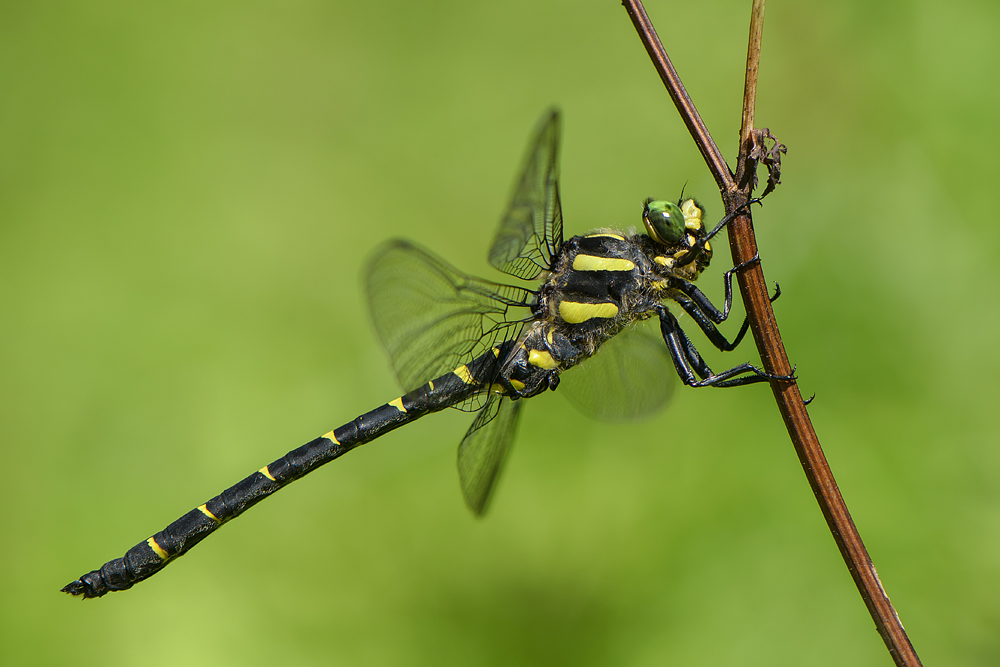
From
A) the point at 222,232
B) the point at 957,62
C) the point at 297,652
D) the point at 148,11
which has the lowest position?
the point at 297,652

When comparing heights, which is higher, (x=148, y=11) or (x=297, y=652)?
(x=148, y=11)

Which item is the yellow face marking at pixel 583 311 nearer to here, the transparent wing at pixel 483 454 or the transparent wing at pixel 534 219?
the transparent wing at pixel 534 219

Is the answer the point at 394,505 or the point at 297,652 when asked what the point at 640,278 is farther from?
the point at 297,652

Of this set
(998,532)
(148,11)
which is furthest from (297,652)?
(148,11)

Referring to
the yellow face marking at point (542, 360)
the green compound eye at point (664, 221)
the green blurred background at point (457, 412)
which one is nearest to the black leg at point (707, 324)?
the green compound eye at point (664, 221)

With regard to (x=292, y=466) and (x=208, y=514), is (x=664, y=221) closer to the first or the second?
(x=292, y=466)

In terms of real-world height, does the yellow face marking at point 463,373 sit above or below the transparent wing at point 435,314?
below
